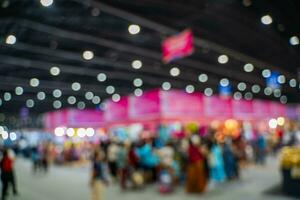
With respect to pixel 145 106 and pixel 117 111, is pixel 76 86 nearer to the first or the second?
pixel 117 111

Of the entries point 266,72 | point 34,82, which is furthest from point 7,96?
point 266,72

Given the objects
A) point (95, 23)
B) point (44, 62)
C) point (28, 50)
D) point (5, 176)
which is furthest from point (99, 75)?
point (5, 176)

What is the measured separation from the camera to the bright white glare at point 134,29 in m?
19.1

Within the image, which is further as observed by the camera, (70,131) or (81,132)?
(81,132)

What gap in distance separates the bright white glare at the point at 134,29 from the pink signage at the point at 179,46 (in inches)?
233

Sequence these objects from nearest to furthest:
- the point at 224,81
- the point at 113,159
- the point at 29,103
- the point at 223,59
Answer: the point at 113,159, the point at 223,59, the point at 224,81, the point at 29,103

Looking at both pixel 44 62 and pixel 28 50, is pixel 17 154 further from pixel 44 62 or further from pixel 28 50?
pixel 28 50

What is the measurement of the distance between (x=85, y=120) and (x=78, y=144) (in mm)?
10223

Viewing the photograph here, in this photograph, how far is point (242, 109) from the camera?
85.9 ft

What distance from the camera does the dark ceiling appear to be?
1659 cm

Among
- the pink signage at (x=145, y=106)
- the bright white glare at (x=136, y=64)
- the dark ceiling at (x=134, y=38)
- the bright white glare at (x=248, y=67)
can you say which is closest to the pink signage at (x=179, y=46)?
the dark ceiling at (x=134, y=38)

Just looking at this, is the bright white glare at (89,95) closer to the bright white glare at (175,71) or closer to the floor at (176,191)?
the bright white glare at (175,71)

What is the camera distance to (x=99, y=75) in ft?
105

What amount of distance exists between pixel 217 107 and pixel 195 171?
12685 millimetres
